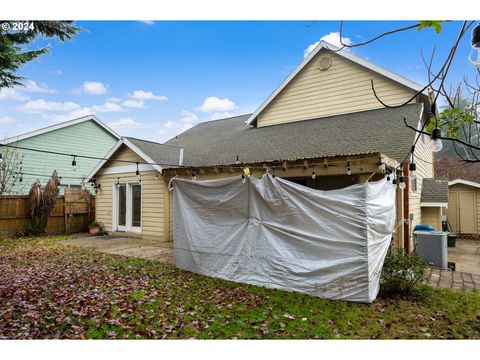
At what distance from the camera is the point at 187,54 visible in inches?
280

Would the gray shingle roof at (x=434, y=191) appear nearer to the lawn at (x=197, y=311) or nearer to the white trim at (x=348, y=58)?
the white trim at (x=348, y=58)

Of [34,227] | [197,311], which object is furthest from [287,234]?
[34,227]

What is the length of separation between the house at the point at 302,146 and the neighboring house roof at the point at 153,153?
0.14 ft

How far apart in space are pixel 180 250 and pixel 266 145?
5218 mm

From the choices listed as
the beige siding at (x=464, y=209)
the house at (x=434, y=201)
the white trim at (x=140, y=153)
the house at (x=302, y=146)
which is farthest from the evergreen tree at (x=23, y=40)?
the beige siding at (x=464, y=209)

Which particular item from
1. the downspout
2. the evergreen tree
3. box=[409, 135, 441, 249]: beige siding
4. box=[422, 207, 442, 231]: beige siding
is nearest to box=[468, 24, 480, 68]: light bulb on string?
the downspout

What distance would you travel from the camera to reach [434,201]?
9.07 metres

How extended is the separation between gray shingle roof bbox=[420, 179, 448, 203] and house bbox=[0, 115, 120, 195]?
14462mm

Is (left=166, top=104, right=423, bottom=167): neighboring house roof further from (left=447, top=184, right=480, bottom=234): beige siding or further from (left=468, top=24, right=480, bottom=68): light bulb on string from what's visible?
(left=447, top=184, right=480, bottom=234): beige siding

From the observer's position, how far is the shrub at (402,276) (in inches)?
184

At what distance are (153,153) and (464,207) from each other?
12640 millimetres

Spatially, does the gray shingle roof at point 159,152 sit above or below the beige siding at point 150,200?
above

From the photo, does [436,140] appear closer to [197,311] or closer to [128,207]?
[197,311]
